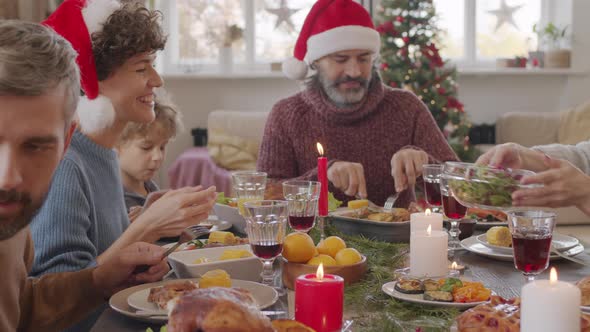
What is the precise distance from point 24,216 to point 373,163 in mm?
2068

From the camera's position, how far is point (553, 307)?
82 centimetres

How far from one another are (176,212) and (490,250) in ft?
2.50

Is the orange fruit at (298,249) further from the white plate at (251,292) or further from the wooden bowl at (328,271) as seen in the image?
the white plate at (251,292)

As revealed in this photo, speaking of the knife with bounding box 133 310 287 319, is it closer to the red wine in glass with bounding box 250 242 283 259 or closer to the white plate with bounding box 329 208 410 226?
the red wine in glass with bounding box 250 242 283 259

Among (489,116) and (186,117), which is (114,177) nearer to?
(186,117)

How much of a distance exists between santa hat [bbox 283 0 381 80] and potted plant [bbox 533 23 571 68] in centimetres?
362

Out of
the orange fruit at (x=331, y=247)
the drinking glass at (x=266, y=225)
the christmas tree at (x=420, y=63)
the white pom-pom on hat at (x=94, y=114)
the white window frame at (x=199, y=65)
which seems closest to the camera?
the drinking glass at (x=266, y=225)

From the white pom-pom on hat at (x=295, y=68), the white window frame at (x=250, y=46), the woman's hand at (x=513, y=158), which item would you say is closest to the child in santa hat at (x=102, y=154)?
the woman's hand at (x=513, y=158)

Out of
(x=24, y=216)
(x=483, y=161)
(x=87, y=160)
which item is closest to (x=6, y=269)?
(x=24, y=216)

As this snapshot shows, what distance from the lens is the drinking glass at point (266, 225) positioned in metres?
1.38

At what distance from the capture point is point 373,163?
307 cm

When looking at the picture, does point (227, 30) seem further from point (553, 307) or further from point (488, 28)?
point (553, 307)

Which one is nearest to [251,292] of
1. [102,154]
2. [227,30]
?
[102,154]

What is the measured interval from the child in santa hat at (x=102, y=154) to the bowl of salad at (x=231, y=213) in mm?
285
